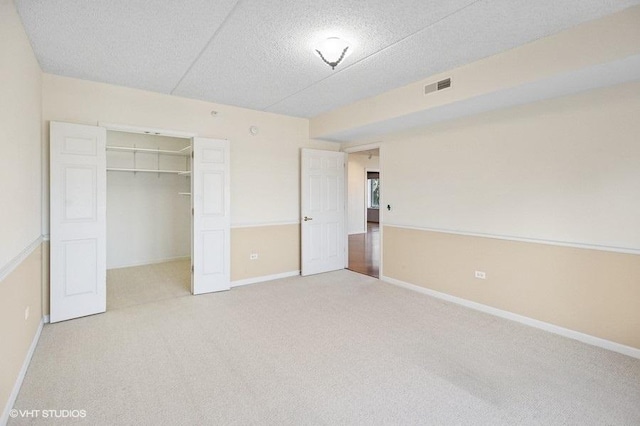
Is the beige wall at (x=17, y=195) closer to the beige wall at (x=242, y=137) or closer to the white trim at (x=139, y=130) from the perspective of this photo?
the beige wall at (x=242, y=137)

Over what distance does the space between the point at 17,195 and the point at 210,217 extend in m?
2.15

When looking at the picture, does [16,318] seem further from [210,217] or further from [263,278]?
[263,278]

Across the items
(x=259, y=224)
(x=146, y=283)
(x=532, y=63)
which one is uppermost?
(x=532, y=63)

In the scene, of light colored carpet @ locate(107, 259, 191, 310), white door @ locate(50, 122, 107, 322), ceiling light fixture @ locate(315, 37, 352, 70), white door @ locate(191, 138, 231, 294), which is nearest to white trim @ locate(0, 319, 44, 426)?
white door @ locate(50, 122, 107, 322)

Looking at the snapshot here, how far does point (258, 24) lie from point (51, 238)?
2982 mm

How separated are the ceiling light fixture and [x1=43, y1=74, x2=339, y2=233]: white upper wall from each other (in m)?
2.25

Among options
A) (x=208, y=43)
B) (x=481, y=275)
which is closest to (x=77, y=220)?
(x=208, y=43)

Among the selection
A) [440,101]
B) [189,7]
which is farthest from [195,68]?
[440,101]

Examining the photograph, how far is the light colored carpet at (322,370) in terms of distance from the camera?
A: 194cm

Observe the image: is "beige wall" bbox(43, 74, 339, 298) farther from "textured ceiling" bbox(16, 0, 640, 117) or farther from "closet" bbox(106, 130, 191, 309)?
"closet" bbox(106, 130, 191, 309)

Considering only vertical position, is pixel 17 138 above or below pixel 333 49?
below

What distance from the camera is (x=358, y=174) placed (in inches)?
388

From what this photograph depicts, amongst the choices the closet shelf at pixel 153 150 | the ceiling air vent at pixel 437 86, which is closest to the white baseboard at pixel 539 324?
the ceiling air vent at pixel 437 86

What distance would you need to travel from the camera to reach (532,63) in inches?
103
